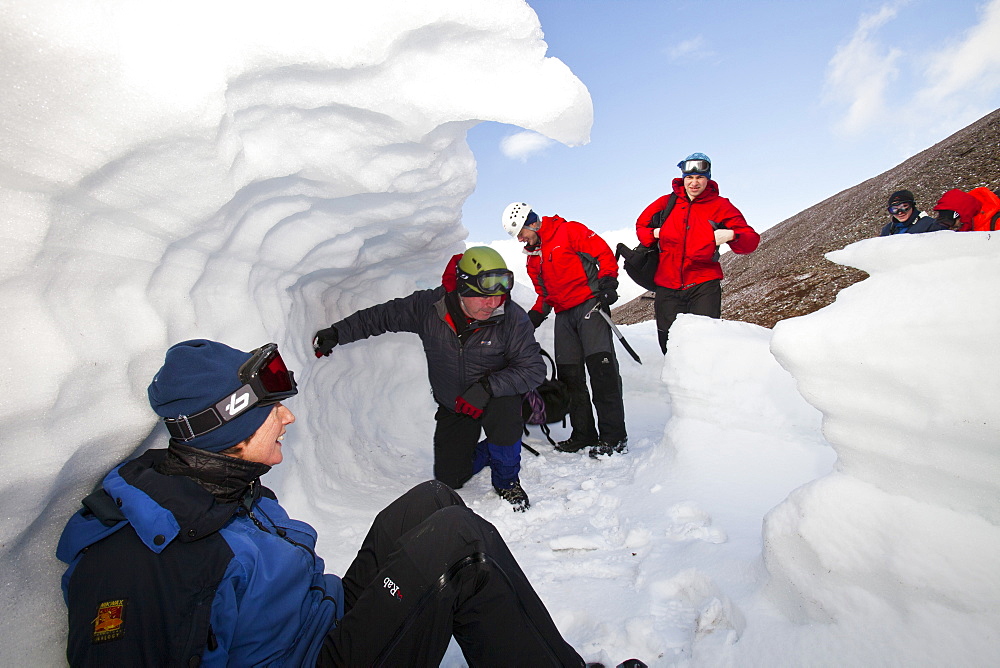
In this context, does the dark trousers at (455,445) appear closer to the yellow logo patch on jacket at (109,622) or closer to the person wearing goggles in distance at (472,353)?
the person wearing goggles in distance at (472,353)

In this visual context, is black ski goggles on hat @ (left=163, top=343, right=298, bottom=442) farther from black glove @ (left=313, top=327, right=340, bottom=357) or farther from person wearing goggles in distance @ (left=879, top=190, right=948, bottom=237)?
person wearing goggles in distance @ (left=879, top=190, right=948, bottom=237)

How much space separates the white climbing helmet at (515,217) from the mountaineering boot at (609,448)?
2.18 m

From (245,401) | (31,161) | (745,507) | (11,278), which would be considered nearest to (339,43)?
(31,161)

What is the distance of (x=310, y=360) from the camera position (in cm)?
397

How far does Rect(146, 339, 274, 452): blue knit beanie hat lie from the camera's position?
1.55 metres

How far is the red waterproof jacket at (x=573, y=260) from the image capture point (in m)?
4.65

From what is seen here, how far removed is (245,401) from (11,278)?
85cm

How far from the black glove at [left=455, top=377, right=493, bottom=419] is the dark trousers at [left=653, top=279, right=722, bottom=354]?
1.98 meters

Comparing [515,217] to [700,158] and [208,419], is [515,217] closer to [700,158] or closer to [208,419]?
[700,158]

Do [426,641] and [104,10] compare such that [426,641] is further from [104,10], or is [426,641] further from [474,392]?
[104,10]

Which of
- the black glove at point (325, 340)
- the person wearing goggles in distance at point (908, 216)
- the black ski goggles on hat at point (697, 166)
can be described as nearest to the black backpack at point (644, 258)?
the black ski goggles on hat at point (697, 166)

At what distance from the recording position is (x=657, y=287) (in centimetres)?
494

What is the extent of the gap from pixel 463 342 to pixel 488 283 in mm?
575

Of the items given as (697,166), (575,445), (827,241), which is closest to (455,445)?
(575,445)
